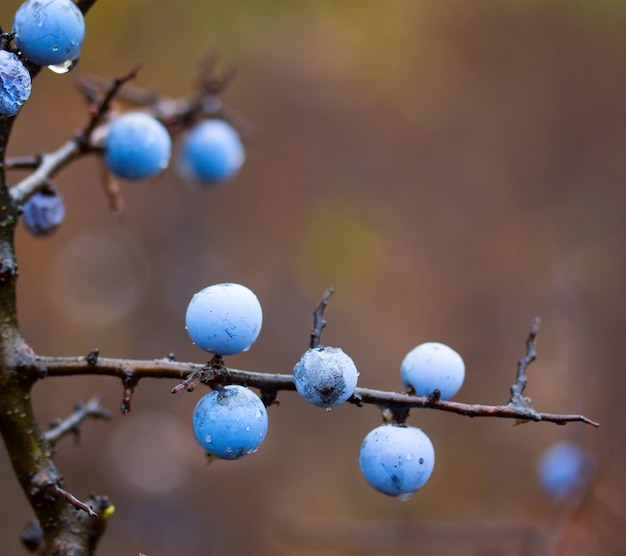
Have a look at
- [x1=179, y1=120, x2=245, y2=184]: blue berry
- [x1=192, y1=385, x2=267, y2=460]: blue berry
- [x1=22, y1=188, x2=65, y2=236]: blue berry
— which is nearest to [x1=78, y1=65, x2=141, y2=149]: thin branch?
[x1=22, y1=188, x2=65, y2=236]: blue berry

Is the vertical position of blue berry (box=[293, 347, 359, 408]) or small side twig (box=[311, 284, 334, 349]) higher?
small side twig (box=[311, 284, 334, 349])

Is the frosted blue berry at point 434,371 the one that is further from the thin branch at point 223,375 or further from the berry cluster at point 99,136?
the berry cluster at point 99,136

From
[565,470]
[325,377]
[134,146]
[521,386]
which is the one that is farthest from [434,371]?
[565,470]

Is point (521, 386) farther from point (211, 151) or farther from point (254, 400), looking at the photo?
point (211, 151)

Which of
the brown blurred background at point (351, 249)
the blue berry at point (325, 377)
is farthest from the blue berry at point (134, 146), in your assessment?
the brown blurred background at point (351, 249)

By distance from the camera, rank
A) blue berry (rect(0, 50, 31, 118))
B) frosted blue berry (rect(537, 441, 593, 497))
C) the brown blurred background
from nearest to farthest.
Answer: blue berry (rect(0, 50, 31, 118)) < frosted blue berry (rect(537, 441, 593, 497)) < the brown blurred background

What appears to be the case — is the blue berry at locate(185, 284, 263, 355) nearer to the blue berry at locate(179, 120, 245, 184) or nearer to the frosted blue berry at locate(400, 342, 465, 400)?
the frosted blue berry at locate(400, 342, 465, 400)

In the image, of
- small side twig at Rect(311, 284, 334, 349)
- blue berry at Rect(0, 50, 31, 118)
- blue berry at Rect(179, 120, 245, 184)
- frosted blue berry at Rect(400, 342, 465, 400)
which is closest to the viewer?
blue berry at Rect(0, 50, 31, 118)
